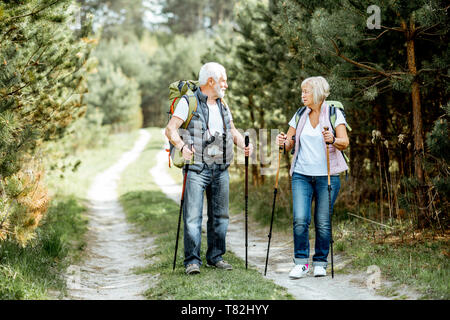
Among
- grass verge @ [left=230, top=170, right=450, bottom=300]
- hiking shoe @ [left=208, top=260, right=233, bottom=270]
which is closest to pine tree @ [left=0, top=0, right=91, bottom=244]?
hiking shoe @ [left=208, top=260, right=233, bottom=270]

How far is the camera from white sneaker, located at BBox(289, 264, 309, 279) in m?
5.75

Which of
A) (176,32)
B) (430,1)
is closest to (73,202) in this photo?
(430,1)

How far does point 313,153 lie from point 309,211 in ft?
2.18

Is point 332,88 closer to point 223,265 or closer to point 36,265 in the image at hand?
point 223,265

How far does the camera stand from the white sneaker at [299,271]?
5.75 metres

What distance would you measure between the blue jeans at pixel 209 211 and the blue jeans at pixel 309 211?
851mm

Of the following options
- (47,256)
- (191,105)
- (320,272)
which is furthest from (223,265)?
(47,256)

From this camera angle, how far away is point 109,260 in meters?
8.07

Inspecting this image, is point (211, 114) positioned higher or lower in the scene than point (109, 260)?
higher
